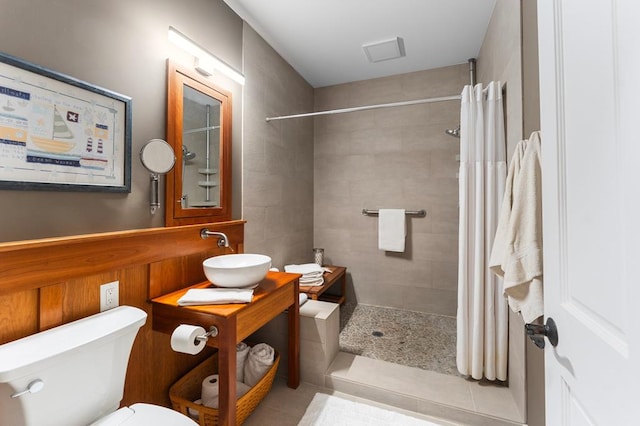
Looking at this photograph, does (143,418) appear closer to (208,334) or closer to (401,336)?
(208,334)

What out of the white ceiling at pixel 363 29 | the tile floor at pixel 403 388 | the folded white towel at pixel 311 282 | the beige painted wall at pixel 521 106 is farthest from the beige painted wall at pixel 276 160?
the beige painted wall at pixel 521 106

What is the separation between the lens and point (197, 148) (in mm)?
1712

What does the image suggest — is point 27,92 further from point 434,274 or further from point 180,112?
point 434,274

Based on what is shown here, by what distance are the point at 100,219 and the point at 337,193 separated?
2.38m

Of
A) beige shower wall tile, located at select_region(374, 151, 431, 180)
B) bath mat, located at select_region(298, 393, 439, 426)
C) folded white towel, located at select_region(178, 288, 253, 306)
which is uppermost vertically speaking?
beige shower wall tile, located at select_region(374, 151, 431, 180)

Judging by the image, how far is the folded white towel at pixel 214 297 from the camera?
131 centimetres

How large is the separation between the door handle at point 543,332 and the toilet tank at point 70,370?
1.38 meters

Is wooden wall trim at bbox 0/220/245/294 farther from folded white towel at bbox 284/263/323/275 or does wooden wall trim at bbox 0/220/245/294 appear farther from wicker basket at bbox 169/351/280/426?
folded white towel at bbox 284/263/323/275

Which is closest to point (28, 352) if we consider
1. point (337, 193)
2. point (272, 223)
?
point (272, 223)

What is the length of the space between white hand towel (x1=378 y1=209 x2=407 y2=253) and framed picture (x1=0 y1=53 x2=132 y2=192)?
7.63 ft

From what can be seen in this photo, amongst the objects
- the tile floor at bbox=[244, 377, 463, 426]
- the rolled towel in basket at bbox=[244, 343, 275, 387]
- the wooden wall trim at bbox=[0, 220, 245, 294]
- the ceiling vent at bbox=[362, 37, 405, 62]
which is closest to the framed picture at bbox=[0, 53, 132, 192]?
the wooden wall trim at bbox=[0, 220, 245, 294]

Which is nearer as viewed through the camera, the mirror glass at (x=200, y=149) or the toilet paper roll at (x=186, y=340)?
the toilet paper roll at (x=186, y=340)

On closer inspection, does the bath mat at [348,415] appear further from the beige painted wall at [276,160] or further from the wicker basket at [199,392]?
the beige painted wall at [276,160]

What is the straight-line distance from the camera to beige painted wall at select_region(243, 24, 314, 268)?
2211mm
